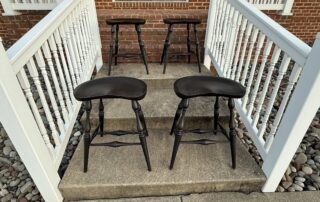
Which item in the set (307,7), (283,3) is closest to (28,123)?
(283,3)

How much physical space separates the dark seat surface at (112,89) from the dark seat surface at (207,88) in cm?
30

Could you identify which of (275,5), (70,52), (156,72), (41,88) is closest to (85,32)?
(70,52)

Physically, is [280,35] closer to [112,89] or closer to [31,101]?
[112,89]

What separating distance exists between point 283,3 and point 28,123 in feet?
14.8

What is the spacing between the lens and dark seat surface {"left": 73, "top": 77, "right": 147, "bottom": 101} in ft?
5.54

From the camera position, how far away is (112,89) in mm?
1739

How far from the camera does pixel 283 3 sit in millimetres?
4148

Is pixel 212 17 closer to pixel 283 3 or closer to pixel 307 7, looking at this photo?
pixel 283 3

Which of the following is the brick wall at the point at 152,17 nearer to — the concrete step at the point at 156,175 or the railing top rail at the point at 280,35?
the railing top rail at the point at 280,35

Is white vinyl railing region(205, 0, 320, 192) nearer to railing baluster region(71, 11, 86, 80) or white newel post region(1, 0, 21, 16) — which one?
railing baluster region(71, 11, 86, 80)

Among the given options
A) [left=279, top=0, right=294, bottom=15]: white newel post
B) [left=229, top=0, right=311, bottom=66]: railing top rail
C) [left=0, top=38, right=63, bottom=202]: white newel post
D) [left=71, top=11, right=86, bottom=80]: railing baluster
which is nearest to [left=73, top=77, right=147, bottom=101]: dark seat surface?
[left=0, top=38, right=63, bottom=202]: white newel post

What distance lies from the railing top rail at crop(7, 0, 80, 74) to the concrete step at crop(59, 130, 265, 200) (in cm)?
Answer: 103

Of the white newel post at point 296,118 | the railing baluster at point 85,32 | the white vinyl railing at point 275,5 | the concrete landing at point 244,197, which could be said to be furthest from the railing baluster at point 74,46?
the white vinyl railing at point 275,5

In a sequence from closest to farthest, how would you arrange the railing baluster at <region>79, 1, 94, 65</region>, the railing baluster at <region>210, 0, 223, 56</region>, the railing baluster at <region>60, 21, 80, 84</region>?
the railing baluster at <region>60, 21, 80, 84</region>
the railing baluster at <region>79, 1, 94, 65</region>
the railing baluster at <region>210, 0, 223, 56</region>
